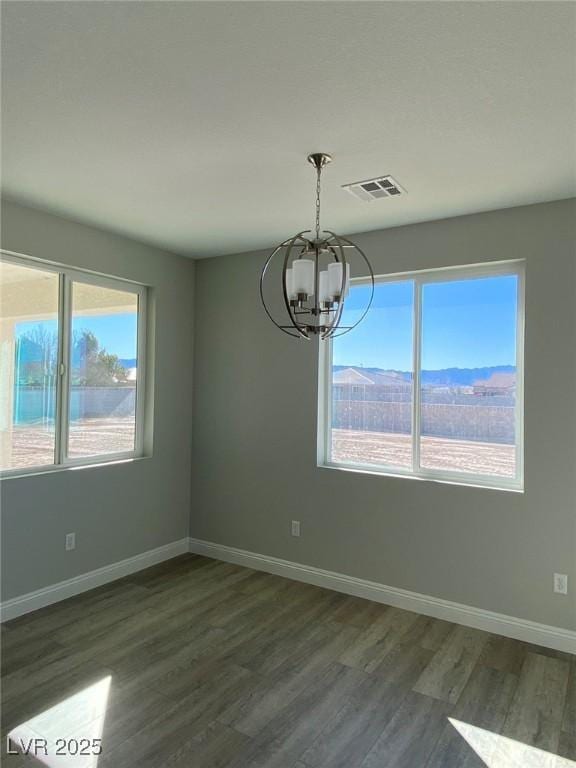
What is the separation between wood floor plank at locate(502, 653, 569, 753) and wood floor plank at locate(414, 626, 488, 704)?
26 cm

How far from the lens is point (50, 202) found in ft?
10.6

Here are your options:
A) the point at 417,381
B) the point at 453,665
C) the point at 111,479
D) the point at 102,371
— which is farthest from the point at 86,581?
the point at 417,381

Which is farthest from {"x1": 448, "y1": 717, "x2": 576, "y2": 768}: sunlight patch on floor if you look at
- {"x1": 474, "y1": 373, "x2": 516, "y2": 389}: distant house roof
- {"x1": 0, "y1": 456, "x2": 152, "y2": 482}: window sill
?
{"x1": 0, "y1": 456, "x2": 152, "y2": 482}: window sill

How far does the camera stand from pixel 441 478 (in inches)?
139

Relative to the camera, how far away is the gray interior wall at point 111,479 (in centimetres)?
334

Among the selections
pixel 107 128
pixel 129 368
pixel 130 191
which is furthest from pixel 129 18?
pixel 129 368

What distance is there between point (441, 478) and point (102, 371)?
2.71 meters

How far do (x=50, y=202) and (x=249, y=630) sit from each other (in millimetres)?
3016

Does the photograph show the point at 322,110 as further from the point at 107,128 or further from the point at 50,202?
the point at 50,202

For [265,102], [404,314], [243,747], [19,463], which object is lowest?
[243,747]

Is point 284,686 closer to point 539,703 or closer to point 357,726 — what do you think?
point 357,726

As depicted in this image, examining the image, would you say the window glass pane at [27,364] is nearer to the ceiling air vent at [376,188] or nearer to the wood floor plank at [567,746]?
the ceiling air vent at [376,188]

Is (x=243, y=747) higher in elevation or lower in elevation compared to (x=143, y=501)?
lower

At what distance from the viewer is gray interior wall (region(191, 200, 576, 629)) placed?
305 cm
